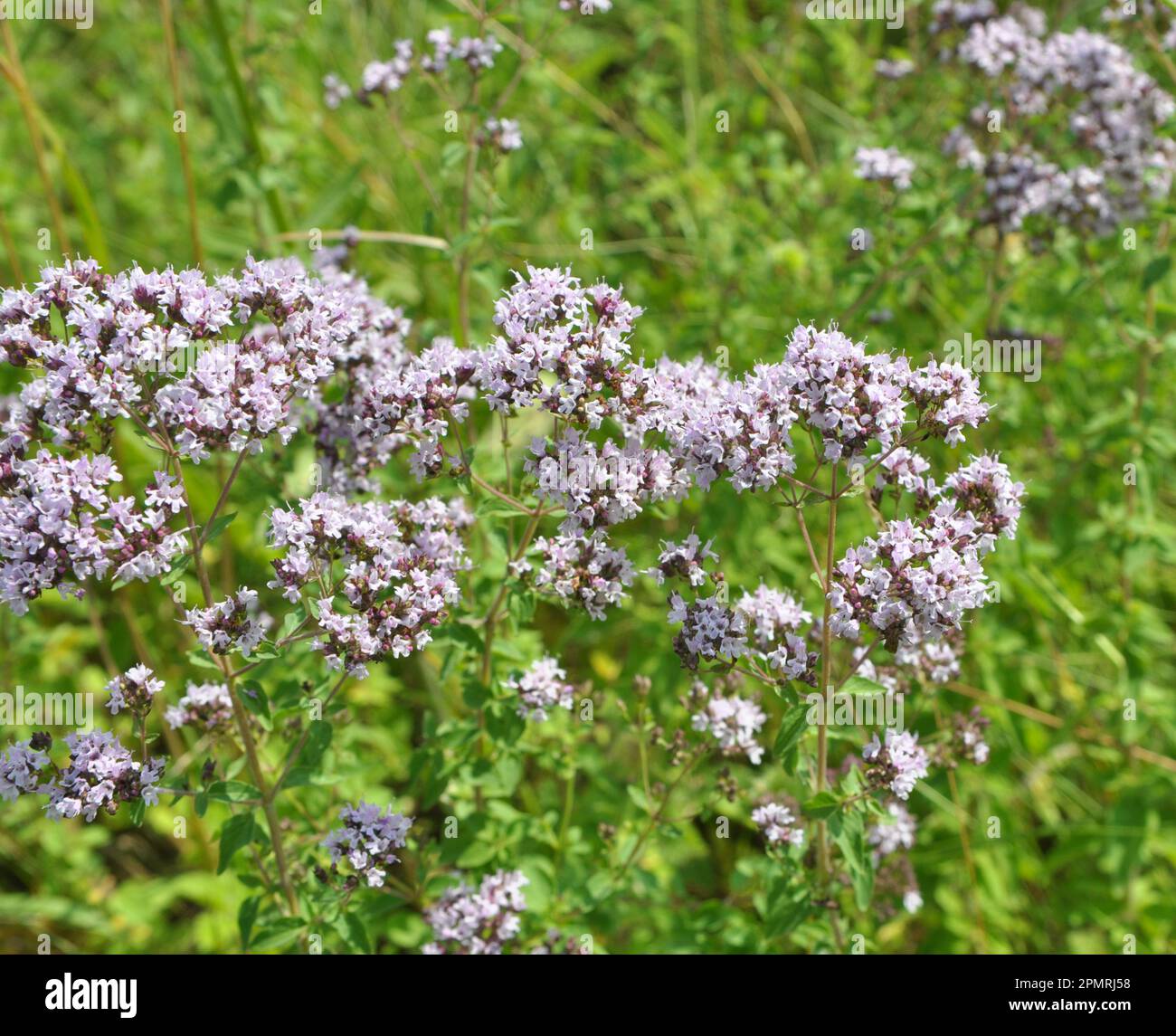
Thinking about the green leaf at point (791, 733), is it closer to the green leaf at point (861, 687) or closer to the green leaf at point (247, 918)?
the green leaf at point (861, 687)

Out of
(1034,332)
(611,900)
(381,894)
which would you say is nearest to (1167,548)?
(1034,332)

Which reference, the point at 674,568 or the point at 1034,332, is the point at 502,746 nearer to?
the point at 674,568

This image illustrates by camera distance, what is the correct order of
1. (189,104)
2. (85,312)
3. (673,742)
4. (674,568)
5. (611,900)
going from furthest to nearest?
1. (189,104)
2. (611,900)
3. (673,742)
4. (674,568)
5. (85,312)

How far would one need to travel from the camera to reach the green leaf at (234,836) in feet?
12.5

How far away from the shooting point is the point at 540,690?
406 centimetres

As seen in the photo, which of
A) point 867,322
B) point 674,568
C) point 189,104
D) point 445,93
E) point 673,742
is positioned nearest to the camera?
point 674,568

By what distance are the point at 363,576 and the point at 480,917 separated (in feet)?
4.70

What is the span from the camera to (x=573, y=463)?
3600mm

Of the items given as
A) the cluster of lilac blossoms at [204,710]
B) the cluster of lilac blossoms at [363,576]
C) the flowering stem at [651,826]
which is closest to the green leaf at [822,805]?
the flowering stem at [651,826]

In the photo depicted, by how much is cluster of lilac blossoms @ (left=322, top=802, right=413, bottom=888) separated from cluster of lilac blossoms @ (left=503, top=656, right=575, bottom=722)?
0.61 m

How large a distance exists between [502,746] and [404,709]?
8.23 feet

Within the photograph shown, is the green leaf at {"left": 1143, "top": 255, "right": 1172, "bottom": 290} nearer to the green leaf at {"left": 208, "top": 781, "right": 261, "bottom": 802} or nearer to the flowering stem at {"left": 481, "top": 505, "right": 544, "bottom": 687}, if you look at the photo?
the flowering stem at {"left": 481, "top": 505, "right": 544, "bottom": 687}

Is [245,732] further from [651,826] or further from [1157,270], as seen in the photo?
[1157,270]

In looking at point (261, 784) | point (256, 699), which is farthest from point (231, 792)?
point (256, 699)
